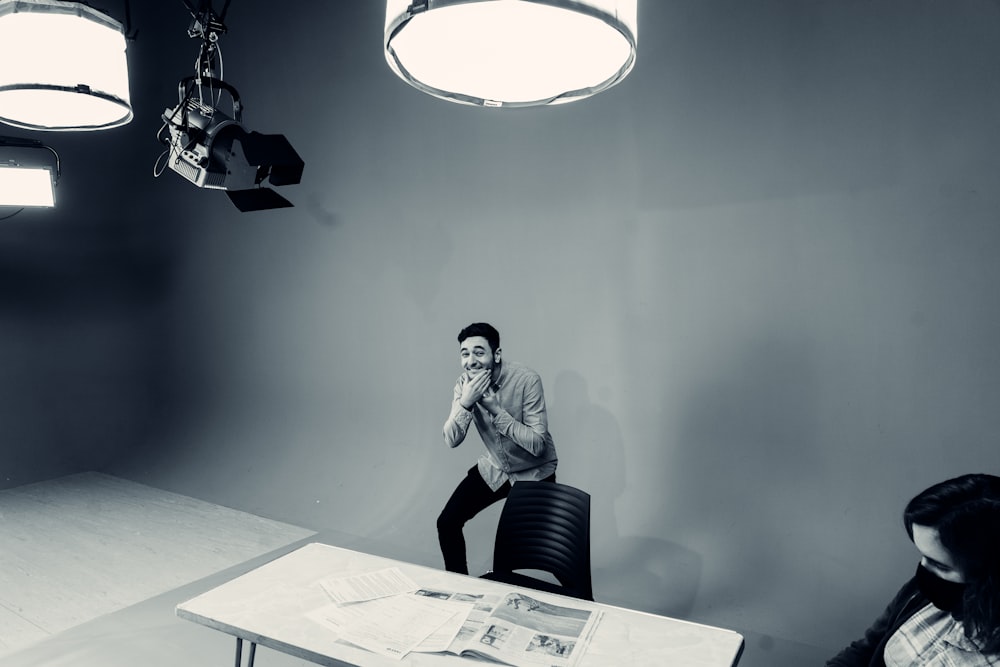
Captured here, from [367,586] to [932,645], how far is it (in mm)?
1400

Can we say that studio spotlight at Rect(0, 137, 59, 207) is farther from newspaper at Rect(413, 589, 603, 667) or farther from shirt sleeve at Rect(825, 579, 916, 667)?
shirt sleeve at Rect(825, 579, 916, 667)

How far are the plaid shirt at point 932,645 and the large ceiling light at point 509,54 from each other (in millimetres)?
1431

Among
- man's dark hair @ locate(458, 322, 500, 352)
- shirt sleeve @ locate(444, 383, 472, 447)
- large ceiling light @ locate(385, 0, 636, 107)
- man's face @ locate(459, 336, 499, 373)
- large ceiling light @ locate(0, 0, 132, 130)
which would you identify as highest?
large ceiling light @ locate(0, 0, 132, 130)

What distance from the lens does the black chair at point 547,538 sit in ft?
6.94

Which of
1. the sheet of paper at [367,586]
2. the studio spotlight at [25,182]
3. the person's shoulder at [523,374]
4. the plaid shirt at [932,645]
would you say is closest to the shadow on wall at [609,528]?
the person's shoulder at [523,374]

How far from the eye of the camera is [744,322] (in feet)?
9.84

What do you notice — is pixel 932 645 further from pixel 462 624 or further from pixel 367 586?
pixel 367 586

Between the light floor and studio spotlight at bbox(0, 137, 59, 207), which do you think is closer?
the light floor

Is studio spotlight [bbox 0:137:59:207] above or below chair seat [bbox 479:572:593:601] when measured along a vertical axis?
above

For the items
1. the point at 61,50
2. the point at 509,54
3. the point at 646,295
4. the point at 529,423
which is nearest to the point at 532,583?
the point at 529,423

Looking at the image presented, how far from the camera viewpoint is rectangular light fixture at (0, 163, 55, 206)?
137 inches

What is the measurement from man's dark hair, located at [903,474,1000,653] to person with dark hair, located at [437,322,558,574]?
147 centimetres

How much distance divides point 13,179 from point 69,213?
1.87 metres

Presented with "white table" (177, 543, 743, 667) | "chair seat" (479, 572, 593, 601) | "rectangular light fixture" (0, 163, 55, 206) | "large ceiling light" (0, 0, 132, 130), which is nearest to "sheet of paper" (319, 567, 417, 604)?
"white table" (177, 543, 743, 667)
